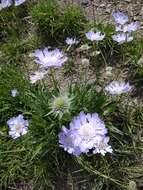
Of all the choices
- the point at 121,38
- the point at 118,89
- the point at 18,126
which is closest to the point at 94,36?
the point at 121,38

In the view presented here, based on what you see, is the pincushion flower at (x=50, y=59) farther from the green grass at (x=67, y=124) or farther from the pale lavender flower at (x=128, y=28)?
the pale lavender flower at (x=128, y=28)

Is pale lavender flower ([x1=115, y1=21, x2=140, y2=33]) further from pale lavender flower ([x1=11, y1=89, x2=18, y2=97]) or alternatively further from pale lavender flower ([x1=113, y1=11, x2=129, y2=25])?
pale lavender flower ([x1=11, y1=89, x2=18, y2=97])

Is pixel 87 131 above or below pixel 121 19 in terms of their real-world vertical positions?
below

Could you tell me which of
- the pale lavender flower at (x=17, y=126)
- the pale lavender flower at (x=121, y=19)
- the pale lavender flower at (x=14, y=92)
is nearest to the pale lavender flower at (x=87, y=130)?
the pale lavender flower at (x=17, y=126)

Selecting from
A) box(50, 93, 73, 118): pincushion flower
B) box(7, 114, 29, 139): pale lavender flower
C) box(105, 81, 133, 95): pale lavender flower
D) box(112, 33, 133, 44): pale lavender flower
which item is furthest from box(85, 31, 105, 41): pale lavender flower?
box(7, 114, 29, 139): pale lavender flower

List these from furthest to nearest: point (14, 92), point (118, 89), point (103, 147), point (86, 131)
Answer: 1. point (14, 92)
2. point (118, 89)
3. point (103, 147)
4. point (86, 131)

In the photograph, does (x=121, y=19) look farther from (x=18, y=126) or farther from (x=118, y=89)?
(x=18, y=126)
